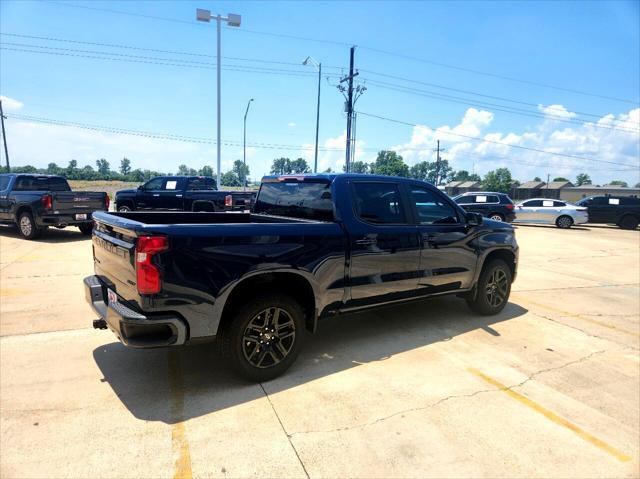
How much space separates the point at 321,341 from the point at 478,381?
169 cm

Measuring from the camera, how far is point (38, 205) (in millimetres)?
10648

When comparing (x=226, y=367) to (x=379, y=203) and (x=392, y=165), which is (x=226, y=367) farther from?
(x=392, y=165)

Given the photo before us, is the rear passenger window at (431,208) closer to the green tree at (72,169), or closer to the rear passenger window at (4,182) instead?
the rear passenger window at (4,182)

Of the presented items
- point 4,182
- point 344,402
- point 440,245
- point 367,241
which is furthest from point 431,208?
point 4,182

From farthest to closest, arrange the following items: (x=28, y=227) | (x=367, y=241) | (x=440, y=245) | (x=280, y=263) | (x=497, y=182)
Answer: (x=497, y=182) → (x=28, y=227) → (x=440, y=245) → (x=367, y=241) → (x=280, y=263)

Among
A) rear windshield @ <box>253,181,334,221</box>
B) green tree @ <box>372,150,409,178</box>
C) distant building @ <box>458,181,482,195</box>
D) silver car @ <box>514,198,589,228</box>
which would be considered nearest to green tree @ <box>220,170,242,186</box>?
green tree @ <box>372,150,409,178</box>

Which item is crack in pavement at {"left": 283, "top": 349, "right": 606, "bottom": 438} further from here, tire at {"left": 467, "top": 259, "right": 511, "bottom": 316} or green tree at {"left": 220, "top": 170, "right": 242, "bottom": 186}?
green tree at {"left": 220, "top": 170, "right": 242, "bottom": 186}

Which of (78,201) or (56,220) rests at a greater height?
(78,201)

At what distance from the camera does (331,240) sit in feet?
12.5

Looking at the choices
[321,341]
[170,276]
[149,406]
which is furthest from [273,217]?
[149,406]

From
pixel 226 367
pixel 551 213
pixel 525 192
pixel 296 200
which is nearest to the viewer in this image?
pixel 226 367

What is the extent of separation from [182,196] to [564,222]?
18829mm

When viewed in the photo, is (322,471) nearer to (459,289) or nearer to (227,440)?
(227,440)

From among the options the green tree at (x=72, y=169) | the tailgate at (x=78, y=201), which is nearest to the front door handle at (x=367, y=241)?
the tailgate at (x=78, y=201)
